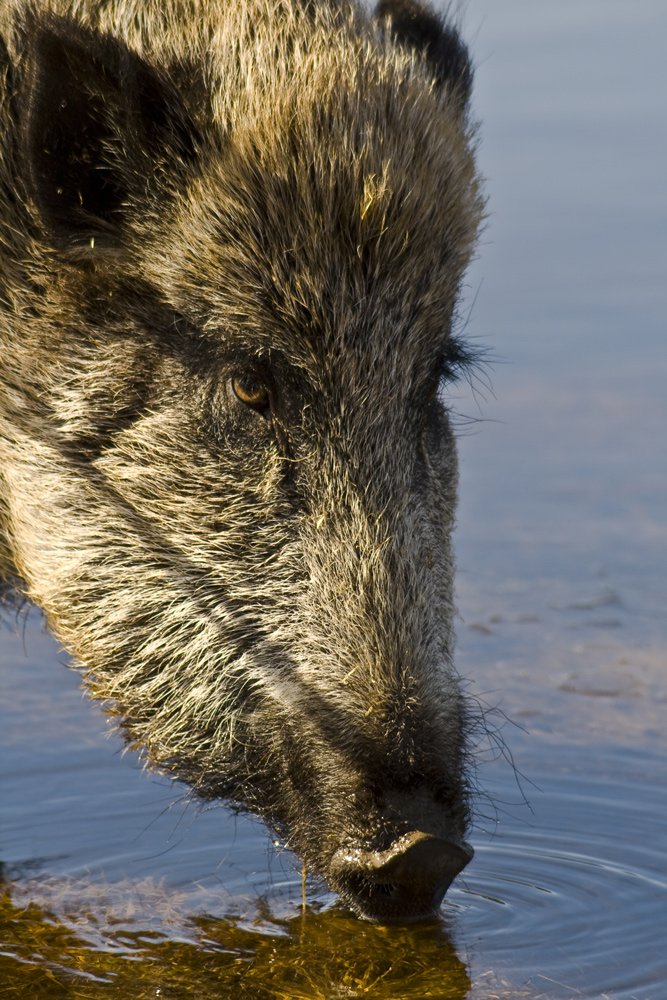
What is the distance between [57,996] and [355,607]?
158 centimetres

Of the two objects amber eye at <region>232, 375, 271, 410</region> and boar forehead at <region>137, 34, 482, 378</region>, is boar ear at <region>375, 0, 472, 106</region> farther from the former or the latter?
amber eye at <region>232, 375, 271, 410</region>

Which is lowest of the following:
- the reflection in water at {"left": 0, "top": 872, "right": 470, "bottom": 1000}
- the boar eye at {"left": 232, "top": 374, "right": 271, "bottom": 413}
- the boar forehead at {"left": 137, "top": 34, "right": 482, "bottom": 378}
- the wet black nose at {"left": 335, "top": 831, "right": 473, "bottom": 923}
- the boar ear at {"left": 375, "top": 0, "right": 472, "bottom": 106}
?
the reflection in water at {"left": 0, "top": 872, "right": 470, "bottom": 1000}

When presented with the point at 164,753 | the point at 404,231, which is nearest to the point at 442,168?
the point at 404,231

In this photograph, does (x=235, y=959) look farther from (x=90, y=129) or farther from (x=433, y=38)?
(x=433, y=38)

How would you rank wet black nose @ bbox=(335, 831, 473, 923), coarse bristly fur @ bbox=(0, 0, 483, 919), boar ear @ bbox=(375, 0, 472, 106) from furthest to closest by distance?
boar ear @ bbox=(375, 0, 472, 106) < coarse bristly fur @ bbox=(0, 0, 483, 919) < wet black nose @ bbox=(335, 831, 473, 923)

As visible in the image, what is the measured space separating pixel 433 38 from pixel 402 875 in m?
3.55

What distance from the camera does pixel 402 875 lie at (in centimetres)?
430

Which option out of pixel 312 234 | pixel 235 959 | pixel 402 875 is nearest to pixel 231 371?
pixel 312 234

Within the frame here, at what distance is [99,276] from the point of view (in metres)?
5.20

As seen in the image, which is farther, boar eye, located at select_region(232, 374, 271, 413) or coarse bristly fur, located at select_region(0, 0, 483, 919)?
boar eye, located at select_region(232, 374, 271, 413)

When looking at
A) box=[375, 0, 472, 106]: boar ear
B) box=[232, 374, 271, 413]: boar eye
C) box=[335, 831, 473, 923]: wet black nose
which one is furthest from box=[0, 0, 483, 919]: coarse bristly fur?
box=[375, 0, 472, 106]: boar ear

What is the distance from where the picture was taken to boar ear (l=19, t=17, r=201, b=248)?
4.96m

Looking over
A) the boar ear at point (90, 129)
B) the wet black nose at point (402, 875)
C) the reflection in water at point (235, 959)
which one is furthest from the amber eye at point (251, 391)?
the reflection in water at point (235, 959)

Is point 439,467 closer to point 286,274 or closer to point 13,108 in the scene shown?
point 286,274
